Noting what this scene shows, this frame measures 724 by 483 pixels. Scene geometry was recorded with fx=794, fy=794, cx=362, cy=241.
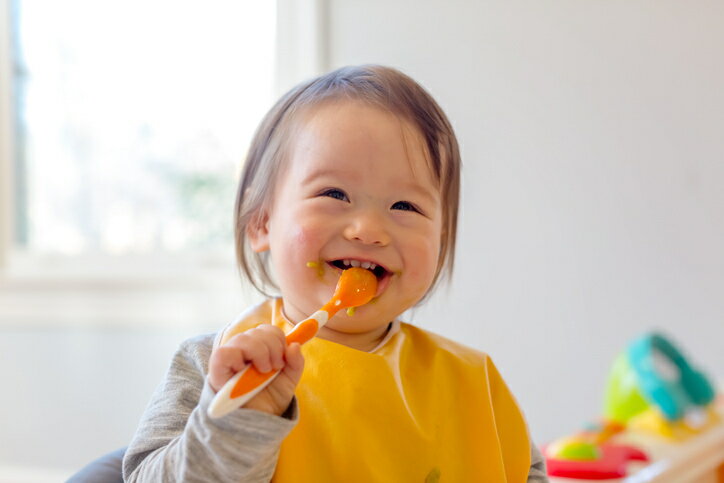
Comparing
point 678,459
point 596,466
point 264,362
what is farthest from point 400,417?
point 678,459

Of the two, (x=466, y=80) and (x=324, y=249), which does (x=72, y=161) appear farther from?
(x=324, y=249)

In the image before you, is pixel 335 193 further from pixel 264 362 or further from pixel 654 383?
pixel 654 383

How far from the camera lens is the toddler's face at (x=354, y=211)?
0.76m

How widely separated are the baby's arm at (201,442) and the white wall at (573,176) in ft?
4.00

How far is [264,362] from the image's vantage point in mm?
587

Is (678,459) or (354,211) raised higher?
(354,211)

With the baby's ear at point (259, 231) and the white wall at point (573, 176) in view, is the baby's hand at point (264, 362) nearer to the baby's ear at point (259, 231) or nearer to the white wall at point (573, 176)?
the baby's ear at point (259, 231)

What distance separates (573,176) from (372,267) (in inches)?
47.8

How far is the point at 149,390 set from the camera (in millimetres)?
2301

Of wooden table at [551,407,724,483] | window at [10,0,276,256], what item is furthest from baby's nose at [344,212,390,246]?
window at [10,0,276,256]

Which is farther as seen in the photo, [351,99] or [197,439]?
[351,99]

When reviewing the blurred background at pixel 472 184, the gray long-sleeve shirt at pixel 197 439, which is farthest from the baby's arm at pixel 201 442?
the blurred background at pixel 472 184

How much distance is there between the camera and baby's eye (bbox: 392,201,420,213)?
784 millimetres

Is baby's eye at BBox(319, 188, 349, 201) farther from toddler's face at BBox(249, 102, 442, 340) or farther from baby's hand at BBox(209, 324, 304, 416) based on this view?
baby's hand at BBox(209, 324, 304, 416)
